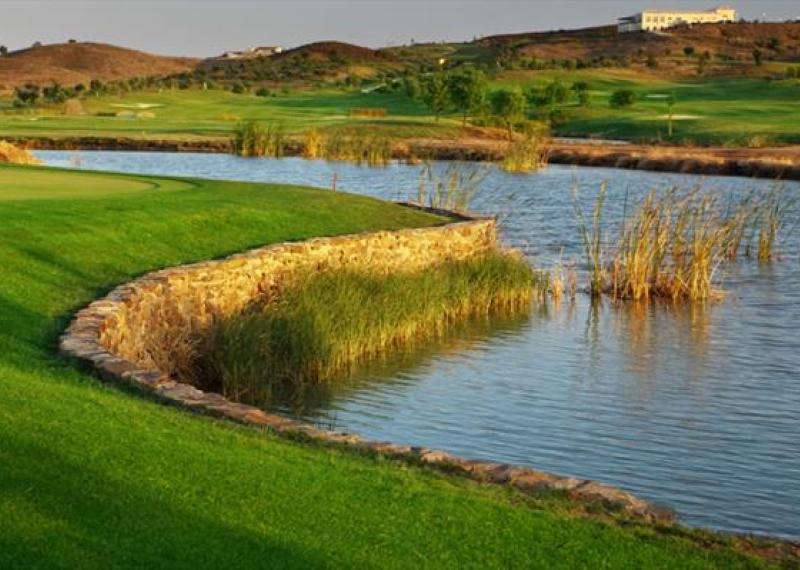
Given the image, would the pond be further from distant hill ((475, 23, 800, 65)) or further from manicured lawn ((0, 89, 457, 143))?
distant hill ((475, 23, 800, 65))

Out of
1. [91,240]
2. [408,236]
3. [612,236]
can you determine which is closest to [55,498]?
[91,240]

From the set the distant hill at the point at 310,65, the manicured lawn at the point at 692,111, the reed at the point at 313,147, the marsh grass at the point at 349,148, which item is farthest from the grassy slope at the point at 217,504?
the distant hill at the point at 310,65

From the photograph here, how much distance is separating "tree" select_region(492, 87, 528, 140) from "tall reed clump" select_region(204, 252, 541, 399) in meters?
39.4

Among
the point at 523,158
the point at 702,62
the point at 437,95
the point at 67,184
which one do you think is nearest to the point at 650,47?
the point at 702,62

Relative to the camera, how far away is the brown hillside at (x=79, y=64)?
120 meters

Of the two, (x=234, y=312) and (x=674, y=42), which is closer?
(x=234, y=312)

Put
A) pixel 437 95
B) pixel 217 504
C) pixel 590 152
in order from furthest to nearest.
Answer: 1. pixel 437 95
2. pixel 590 152
3. pixel 217 504

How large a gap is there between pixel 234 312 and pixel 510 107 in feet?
148

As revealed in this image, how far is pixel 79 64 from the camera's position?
140250mm

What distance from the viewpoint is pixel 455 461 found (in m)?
8.75

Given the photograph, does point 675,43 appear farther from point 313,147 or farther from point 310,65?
point 313,147

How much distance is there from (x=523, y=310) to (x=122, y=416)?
12.3 m

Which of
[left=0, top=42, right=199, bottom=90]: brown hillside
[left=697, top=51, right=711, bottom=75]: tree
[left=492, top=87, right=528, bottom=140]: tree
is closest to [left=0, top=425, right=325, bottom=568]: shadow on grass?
[left=492, top=87, right=528, bottom=140]: tree

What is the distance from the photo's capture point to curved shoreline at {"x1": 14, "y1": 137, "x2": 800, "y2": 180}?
4453cm
